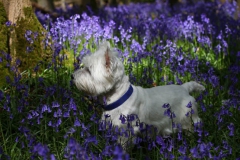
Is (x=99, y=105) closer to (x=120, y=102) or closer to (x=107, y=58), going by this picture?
(x=120, y=102)

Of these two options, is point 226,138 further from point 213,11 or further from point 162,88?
point 213,11

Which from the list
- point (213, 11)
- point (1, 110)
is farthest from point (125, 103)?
point (213, 11)

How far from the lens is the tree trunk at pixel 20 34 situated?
18.3ft

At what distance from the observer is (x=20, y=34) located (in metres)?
5.69

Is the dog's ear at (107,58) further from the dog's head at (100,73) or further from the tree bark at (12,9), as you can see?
the tree bark at (12,9)

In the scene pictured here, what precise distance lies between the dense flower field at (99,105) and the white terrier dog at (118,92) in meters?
0.13

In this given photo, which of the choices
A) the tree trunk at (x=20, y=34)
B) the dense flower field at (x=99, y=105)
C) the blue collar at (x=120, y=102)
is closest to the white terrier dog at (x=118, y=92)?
the blue collar at (x=120, y=102)

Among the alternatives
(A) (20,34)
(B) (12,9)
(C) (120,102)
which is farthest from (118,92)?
(B) (12,9)

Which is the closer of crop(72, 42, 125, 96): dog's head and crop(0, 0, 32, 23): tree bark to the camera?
crop(72, 42, 125, 96): dog's head

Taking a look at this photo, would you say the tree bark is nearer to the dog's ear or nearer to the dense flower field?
the dense flower field

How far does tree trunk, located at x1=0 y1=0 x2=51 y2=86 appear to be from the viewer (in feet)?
18.3

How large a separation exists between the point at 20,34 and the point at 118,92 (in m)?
2.43

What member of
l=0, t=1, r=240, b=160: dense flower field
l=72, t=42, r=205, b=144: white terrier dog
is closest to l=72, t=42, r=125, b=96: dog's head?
l=72, t=42, r=205, b=144: white terrier dog

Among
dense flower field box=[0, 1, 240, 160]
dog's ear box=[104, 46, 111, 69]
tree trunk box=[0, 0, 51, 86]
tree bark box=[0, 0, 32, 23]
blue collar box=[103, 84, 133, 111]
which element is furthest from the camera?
tree bark box=[0, 0, 32, 23]
